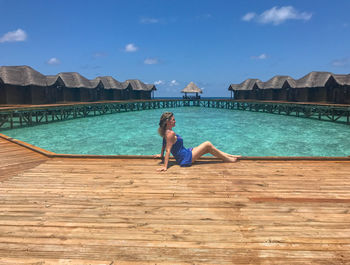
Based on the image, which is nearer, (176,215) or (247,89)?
(176,215)

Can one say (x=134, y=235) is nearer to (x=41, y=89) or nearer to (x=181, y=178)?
(x=181, y=178)

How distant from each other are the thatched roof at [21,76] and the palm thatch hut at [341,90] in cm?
3429

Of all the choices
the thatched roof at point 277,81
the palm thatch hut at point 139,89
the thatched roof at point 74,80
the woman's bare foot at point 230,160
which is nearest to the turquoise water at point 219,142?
the woman's bare foot at point 230,160

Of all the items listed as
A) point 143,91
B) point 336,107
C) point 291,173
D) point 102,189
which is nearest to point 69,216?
point 102,189

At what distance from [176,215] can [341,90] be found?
106ft

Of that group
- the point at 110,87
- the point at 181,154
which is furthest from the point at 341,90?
the point at 110,87

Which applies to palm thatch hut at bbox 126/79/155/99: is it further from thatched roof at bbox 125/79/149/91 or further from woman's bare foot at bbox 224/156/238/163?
woman's bare foot at bbox 224/156/238/163

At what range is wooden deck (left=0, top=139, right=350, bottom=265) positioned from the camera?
215 cm

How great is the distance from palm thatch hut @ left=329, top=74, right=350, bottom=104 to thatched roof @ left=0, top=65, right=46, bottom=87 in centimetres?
→ 3429

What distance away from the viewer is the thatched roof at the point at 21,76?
84.6 feet

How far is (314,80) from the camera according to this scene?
32.4 metres

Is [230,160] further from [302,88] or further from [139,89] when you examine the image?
[139,89]

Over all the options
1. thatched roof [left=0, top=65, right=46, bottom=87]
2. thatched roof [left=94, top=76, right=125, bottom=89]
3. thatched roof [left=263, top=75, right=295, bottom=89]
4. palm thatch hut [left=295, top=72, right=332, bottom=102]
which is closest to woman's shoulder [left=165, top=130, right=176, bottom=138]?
thatched roof [left=0, top=65, right=46, bottom=87]

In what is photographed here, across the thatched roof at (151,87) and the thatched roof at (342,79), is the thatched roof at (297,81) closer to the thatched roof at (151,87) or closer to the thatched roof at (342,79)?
the thatched roof at (342,79)
